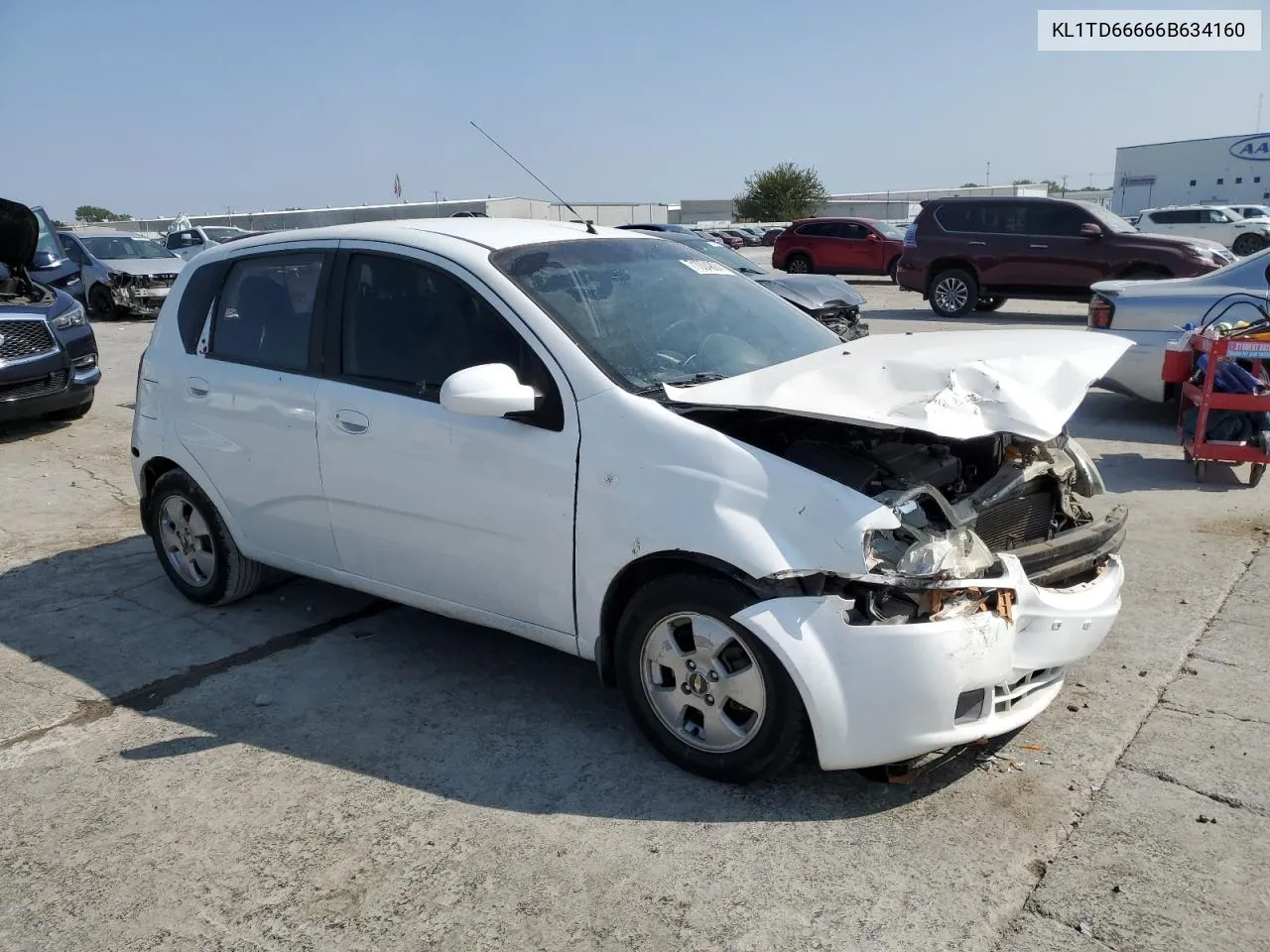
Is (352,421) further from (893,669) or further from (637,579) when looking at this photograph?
(893,669)

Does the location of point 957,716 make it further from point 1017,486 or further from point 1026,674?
point 1017,486

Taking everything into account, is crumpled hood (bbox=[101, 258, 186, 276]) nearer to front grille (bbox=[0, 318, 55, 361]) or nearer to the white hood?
front grille (bbox=[0, 318, 55, 361])

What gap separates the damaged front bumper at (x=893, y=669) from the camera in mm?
3000

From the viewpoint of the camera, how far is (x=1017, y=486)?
3572 millimetres

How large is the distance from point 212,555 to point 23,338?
5.52 m

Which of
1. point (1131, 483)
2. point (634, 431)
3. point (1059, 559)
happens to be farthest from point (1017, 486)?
point (1131, 483)

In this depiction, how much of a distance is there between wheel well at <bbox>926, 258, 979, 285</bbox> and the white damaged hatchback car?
13.0m

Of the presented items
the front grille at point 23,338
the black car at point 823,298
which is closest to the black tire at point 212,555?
the front grille at point 23,338

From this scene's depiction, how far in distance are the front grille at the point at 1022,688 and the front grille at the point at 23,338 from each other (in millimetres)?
8937

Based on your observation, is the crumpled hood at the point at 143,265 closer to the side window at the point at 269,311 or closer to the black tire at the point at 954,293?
the black tire at the point at 954,293

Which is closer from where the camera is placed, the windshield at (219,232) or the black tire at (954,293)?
the black tire at (954,293)

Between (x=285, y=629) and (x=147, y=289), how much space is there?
1571 centimetres

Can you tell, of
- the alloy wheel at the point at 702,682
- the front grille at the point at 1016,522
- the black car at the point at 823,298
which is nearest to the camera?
the alloy wheel at the point at 702,682

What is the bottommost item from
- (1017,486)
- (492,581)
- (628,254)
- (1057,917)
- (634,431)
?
(1057,917)
